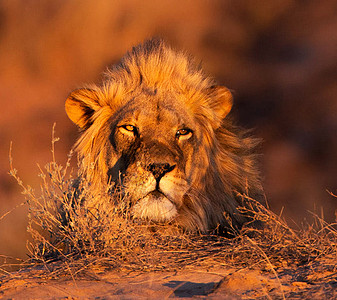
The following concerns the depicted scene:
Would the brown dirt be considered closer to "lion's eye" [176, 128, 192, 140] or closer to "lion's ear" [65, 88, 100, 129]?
"lion's eye" [176, 128, 192, 140]

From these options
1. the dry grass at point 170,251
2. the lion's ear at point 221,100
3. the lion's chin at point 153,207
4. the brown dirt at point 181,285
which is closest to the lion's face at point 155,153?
the lion's chin at point 153,207

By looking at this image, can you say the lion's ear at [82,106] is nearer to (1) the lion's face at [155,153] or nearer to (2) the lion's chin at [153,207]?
(1) the lion's face at [155,153]

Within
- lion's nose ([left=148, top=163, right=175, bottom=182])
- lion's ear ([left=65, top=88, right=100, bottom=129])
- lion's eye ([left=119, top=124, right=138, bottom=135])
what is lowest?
lion's nose ([left=148, top=163, right=175, bottom=182])

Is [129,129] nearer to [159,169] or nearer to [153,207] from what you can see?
[159,169]

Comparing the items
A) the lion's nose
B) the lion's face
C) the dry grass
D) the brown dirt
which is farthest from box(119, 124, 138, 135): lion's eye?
the brown dirt

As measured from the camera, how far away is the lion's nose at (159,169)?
13.5 feet

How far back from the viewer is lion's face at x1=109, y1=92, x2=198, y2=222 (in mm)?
4148

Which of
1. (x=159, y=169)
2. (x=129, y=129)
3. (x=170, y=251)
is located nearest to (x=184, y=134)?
(x=129, y=129)

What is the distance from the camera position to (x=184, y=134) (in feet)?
15.9

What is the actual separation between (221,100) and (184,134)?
629 mm

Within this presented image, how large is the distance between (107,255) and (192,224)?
123 centimetres

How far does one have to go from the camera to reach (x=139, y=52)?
5.27 metres

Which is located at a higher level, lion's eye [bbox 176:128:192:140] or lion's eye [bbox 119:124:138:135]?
lion's eye [bbox 119:124:138:135]

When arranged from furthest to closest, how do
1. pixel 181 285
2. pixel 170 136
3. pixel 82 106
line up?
1. pixel 82 106
2. pixel 170 136
3. pixel 181 285
